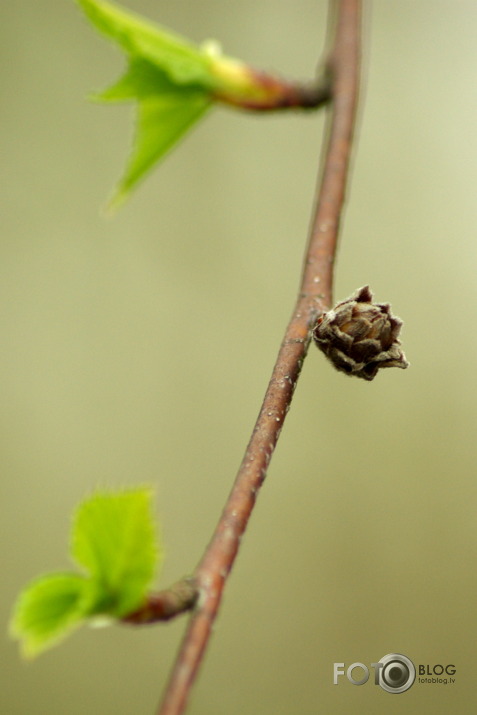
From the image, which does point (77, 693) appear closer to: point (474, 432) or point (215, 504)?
point (215, 504)

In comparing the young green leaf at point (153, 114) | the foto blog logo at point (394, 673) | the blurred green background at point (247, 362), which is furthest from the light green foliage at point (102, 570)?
the blurred green background at point (247, 362)

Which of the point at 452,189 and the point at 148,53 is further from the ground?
the point at 452,189

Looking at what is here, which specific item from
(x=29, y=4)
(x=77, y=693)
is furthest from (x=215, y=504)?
(x=29, y=4)

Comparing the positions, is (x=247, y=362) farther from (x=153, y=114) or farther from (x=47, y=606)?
(x=47, y=606)

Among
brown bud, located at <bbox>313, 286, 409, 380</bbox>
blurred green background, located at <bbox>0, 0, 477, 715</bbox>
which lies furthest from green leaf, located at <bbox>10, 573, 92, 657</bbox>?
blurred green background, located at <bbox>0, 0, 477, 715</bbox>

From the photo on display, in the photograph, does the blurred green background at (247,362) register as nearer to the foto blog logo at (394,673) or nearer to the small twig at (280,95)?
the foto blog logo at (394,673)

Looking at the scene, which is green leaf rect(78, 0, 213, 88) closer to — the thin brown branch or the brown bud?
the thin brown branch
